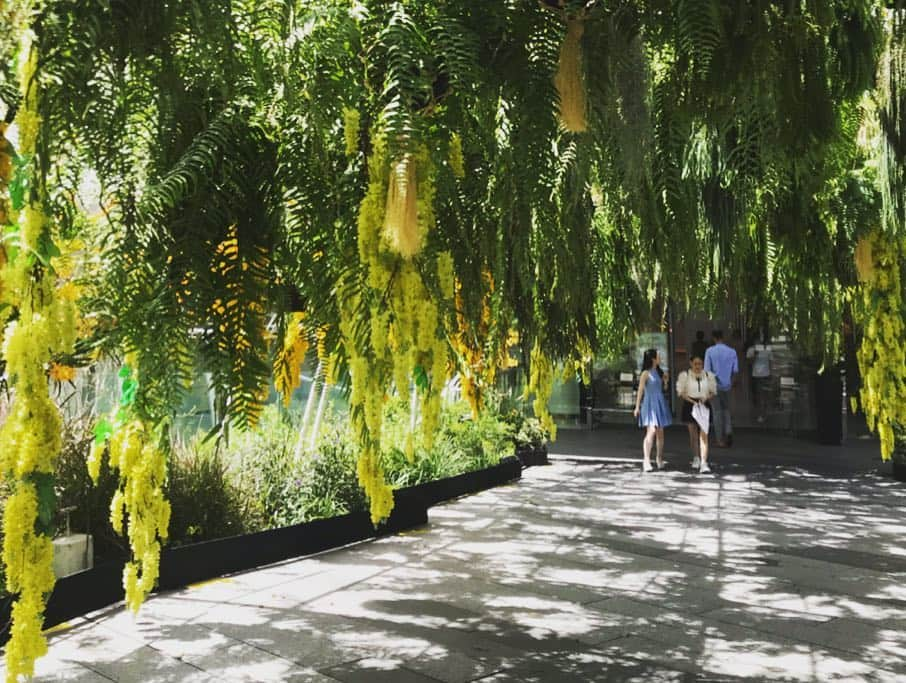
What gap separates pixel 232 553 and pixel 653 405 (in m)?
6.33

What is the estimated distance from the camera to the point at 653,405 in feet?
Answer: 35.7

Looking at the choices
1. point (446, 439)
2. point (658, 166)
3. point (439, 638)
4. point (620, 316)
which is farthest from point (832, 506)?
point (658, 166)

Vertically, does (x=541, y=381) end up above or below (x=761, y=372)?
below

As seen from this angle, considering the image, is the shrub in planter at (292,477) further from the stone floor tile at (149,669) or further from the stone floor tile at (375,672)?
the stone floor tile at (375,672)

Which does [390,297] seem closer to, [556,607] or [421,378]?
[421,378]

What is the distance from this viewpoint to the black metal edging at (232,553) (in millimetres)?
4742

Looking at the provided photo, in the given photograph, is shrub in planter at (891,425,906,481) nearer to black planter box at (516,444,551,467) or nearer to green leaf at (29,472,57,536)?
black planter box at (516,444,551,467)

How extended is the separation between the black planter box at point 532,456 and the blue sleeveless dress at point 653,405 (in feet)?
4.81

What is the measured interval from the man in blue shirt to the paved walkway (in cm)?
396

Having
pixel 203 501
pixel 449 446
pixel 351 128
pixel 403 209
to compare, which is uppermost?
pixel 351 128

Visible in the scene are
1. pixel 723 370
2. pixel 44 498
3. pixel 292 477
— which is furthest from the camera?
pixel 723 370

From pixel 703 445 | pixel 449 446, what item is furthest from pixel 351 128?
pixel 703 445

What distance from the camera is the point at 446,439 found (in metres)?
9.80

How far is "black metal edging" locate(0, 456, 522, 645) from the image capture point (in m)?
4.74
